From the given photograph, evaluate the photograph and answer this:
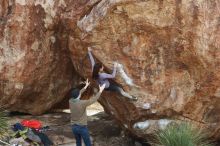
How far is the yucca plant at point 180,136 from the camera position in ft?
33.2

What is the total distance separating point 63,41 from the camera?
12727mm

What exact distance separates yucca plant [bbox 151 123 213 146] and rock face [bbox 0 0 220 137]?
32 centimetres

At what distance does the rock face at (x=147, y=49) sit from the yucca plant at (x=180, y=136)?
1.06ft

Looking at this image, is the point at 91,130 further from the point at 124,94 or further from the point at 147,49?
the point at 147,49

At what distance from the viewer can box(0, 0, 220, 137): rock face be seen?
10602 mm

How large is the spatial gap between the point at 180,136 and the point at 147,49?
6.93 feet

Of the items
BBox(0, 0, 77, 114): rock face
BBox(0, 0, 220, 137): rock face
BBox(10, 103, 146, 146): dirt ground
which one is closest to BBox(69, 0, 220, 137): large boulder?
BBox(0, 0, 220, 137): rock face

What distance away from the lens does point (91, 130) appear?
12.9 meters

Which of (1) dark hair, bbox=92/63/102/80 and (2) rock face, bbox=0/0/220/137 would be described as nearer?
(2) rock face, bbox=0/0/220/137

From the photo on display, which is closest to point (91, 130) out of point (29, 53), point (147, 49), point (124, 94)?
point (124, 94)

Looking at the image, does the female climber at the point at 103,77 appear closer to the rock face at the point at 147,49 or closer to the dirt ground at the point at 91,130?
the rock face at the point at 147,49

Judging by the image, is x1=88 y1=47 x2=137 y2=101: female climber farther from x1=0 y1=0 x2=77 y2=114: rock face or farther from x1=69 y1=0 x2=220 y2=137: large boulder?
x1=0 y1=0 x2=77 y2=114: rock face

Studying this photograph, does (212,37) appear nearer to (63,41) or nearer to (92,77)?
(92,77)

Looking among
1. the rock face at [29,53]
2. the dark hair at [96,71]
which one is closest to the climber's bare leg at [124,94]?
the dark hair at [96,71]
